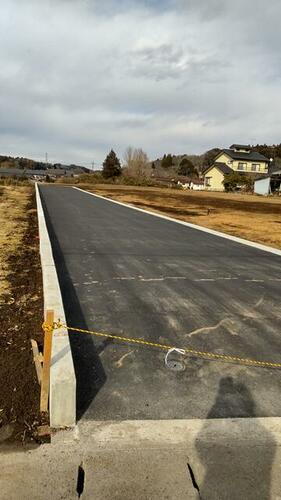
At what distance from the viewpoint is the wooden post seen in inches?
149

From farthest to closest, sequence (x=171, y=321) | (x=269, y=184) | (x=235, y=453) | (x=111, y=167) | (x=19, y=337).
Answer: (x=111, y=167)
(x=269, y=184)
(x=171, y=321)
(x=19, y=337)
(x=235, y=453)

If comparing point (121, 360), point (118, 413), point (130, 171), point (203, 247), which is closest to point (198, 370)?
point (121, 360)

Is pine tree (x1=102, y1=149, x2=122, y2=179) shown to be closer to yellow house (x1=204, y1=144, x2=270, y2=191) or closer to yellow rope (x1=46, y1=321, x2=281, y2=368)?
yellow house (x1=204, y1=144, x2=270, y2=191)

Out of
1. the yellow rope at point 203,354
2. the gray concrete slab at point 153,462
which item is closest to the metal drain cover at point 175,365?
the yellow rope at point 203,354

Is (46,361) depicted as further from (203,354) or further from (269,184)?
(269,184)

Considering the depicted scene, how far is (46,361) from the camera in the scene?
3824 mm

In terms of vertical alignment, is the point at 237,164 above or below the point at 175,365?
above

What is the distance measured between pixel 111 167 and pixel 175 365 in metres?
89.9

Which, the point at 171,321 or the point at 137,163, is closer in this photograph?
the point at 171,321

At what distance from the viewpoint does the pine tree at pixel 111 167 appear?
301 ft

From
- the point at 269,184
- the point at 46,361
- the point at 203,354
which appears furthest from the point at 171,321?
the point at 269,184

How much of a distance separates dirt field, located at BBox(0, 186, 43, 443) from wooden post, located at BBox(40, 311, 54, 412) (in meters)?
0.13

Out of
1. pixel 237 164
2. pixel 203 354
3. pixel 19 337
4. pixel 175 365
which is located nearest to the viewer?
pixel 175 365

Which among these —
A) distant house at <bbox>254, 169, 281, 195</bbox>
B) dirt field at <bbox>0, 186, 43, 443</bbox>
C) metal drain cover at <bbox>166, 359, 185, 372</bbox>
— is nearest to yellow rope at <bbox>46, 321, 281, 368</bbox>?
metal drain cover at <bbox>166, 359, 185, 372</bbox>
